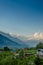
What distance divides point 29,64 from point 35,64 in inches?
5.4

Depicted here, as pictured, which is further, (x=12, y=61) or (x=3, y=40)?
(x=3, y=40)

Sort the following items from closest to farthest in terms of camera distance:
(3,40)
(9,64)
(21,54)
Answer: (9,64), (21,54), (3,40)

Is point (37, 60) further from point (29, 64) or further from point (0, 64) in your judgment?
point (0, 64)

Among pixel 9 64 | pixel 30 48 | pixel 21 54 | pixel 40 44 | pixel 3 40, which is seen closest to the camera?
pixel 9 64

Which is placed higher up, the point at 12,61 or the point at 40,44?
the point at 40,44

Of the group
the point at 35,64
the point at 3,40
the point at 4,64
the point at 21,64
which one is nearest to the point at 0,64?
the point at 4,64

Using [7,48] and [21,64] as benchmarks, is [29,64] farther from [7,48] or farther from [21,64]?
[7,48]

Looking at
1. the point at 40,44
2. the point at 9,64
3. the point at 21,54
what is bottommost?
the point at 9,64

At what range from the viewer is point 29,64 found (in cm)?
398

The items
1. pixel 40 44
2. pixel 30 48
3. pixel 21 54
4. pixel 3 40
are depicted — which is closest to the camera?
pixel 21 54

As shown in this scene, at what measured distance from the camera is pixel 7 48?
7.36m

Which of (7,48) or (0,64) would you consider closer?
(0,64)

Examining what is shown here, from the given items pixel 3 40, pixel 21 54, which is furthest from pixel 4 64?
pixel 3 40

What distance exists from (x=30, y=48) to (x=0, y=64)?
3.33 meters
